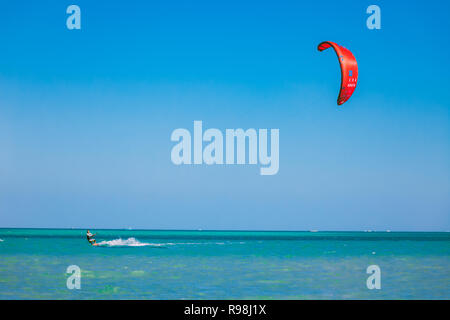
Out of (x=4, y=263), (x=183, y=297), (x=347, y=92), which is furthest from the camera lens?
(x=4, y=263)

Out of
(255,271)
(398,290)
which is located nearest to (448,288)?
(398,290)

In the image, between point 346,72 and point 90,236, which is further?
point 90,236

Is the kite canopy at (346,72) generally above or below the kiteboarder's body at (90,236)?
above

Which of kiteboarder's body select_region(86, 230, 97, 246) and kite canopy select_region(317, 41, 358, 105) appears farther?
kiteboarder's body select_region(86, 230, 97, 246)

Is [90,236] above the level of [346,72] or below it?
below

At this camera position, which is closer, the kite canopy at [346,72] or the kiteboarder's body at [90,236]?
the kite canopy at [346,72]

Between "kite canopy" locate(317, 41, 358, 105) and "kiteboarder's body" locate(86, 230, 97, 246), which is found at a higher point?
"kite canopy" locate(317, 41, 358, 105)
